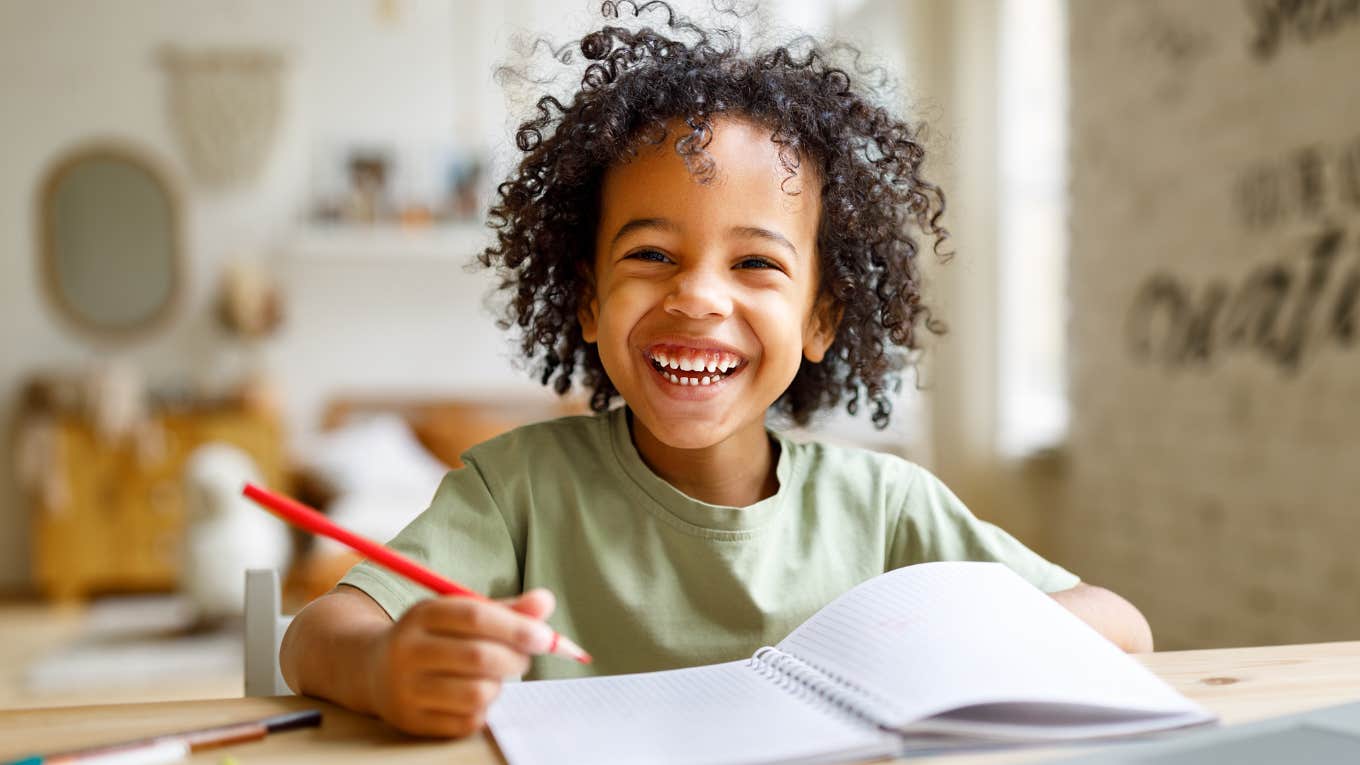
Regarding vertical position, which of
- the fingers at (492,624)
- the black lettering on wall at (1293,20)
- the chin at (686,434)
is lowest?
the fingers at (492,624)

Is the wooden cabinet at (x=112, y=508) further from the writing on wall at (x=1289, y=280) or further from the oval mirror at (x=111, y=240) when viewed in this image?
the writing on wall at (x=1289, y=280)

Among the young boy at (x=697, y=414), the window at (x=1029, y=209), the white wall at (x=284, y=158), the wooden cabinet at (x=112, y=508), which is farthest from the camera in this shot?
the white wall at (x=284, y=158)

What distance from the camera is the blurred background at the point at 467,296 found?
238 cm

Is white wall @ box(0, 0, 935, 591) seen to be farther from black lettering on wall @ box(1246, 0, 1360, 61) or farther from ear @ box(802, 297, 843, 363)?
ear @ box(802, 297, 843, 363)

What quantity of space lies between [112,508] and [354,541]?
4.63 meters

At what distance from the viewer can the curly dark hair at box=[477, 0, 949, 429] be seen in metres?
0.97

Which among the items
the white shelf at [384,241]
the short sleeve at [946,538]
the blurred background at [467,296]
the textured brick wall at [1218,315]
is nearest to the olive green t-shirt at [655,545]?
the short sleeve at [946,538]

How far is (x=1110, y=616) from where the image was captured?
87 cm

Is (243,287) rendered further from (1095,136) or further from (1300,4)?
(1300,4)

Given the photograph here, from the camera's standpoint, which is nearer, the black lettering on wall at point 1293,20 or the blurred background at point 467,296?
the black lettering on wall at point 1293,20

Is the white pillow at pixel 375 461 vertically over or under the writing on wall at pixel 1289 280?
under

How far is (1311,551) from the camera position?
2.30 meters

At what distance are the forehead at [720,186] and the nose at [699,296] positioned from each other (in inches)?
1.5

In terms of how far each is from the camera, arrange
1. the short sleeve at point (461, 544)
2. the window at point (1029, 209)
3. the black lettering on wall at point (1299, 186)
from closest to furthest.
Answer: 1. the short sleeve at point (461, 544)
2. the black lettering on wall at point (1299, 186)
3. the window at point (1029, 209)
